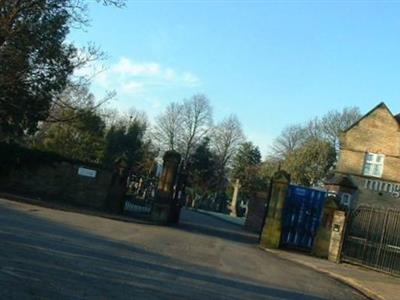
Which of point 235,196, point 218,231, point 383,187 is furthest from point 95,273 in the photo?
point 235,196

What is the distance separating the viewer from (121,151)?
74.6 meters

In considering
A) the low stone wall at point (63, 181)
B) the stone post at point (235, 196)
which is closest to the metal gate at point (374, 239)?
the low stone wall at point (63, 181)

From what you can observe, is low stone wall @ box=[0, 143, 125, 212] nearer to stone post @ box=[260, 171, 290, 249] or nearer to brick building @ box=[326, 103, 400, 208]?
stone post @ box=[260, 171, 290, 249]

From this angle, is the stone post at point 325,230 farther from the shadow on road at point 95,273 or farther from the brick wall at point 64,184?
the shadow on road at point 95,273

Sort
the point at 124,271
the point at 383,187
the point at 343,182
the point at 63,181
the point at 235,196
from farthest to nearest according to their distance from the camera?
the point at 235,196 → the point at 343,182 → the point at 383,187 → the point at 63,181 → the point at 124,271

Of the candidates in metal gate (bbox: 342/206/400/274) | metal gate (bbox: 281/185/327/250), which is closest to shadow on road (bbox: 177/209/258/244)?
metal gate (bbox: 281/185/327/250)

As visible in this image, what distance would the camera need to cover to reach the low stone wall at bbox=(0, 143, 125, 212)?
3484cm

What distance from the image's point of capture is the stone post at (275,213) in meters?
32.0

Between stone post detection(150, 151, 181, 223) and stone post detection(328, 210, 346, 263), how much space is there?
9556 millimetres

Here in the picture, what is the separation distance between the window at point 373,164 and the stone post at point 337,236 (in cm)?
2271

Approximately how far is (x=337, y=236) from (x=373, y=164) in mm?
23808

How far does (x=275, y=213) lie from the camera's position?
32438mm

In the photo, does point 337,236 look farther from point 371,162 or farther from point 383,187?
point 371,162

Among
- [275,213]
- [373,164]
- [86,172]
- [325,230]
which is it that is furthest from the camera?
[373,164]
